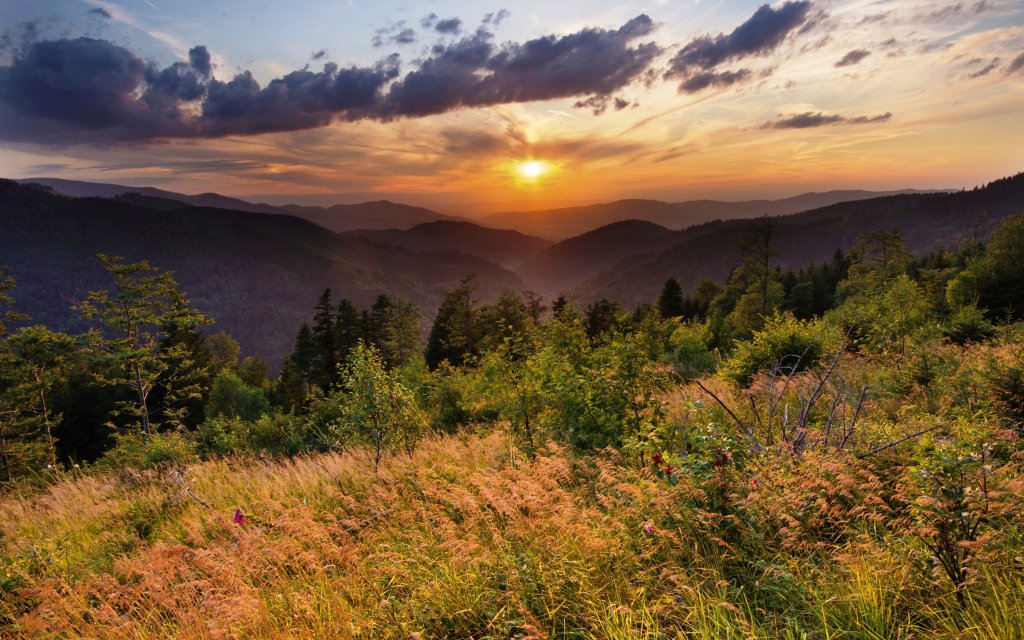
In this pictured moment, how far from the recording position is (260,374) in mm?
56406

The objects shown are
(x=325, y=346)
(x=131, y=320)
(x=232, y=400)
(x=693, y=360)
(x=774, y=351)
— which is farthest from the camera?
(x=325, y=346)

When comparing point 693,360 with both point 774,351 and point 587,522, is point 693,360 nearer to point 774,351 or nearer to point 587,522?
point 774,351

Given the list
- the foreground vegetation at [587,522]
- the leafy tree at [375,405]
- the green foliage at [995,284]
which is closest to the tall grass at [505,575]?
the foreground vegetation at [587,522]

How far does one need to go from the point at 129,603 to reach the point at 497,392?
6.80 m

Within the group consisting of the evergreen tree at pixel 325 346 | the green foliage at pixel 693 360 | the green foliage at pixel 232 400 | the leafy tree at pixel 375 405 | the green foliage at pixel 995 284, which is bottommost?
the green foliage at pixel 232 400

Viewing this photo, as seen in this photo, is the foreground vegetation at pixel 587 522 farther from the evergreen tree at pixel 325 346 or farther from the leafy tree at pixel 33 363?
the evergreen tree at pixel 325 346

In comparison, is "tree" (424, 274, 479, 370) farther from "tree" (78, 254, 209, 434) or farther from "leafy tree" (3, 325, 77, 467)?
"leafy tree" (3, 325, 77, 467)

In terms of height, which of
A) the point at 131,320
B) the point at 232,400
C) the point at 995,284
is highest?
the point at 995,284

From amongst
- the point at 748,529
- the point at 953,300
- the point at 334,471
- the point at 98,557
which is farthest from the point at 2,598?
the point at 953,300

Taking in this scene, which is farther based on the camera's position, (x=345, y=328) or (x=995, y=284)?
(x=345, y=328)

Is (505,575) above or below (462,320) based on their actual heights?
above

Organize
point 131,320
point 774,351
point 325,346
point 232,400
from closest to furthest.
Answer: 1. point 774,351
2. point 131,320
3. point 232,400
4. point 325,346

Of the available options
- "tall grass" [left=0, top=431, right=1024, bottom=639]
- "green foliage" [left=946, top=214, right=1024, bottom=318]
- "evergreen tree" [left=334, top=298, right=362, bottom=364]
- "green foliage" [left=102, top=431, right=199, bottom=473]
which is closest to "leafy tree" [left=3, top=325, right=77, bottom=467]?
"green foliage" [left=102, top=431, right=199, bottom=473]

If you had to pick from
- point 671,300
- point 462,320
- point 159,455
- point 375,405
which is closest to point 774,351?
point 375,405
